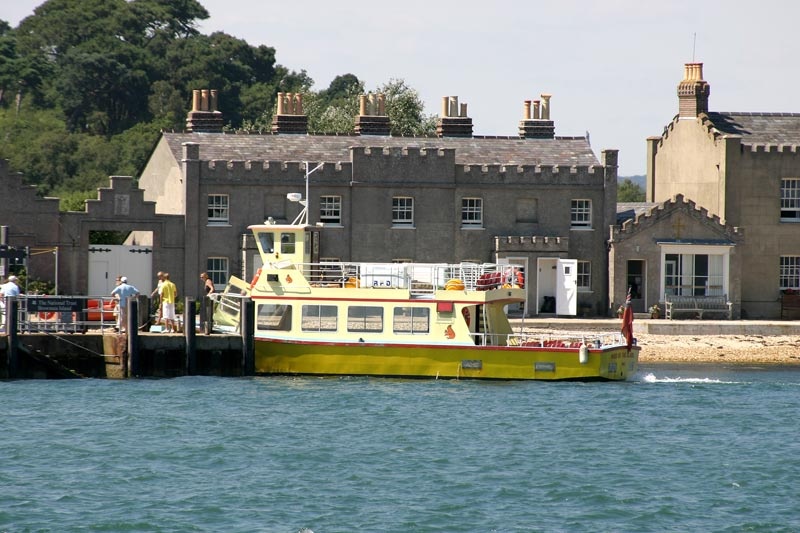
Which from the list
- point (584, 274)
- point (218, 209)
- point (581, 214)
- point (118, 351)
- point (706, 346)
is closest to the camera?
point (118, 351)

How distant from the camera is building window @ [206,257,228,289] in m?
47.6

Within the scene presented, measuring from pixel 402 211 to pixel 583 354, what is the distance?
1490 centimetres

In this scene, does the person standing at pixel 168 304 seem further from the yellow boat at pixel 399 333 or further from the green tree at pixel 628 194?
the green tree at pixel 628 194

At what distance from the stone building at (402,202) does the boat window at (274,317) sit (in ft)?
37.6

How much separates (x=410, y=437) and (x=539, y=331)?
1581 cm

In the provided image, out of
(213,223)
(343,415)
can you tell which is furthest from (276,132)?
(343,415)

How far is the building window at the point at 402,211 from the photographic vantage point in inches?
1925

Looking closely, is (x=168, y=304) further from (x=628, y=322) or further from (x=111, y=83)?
(x=111, y=83)

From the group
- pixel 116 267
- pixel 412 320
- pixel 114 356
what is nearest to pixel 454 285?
pixel 412 320

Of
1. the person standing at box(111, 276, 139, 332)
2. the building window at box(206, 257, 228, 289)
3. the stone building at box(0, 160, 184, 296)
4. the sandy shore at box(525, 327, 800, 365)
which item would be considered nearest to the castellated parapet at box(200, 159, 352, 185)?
the stone building at box(0, 160, 184, 296)

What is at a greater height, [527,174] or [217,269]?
[527,174]

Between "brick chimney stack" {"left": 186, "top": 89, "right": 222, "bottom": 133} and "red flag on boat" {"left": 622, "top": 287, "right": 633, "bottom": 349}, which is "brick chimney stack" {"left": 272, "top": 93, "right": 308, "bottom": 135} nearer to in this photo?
"brick chimney stack" {"left": 186, "top": 89, "right": 222, "bottom": 133}

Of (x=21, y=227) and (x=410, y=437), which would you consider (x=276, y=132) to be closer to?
(x=21, y=227)

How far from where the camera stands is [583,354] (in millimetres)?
35062
